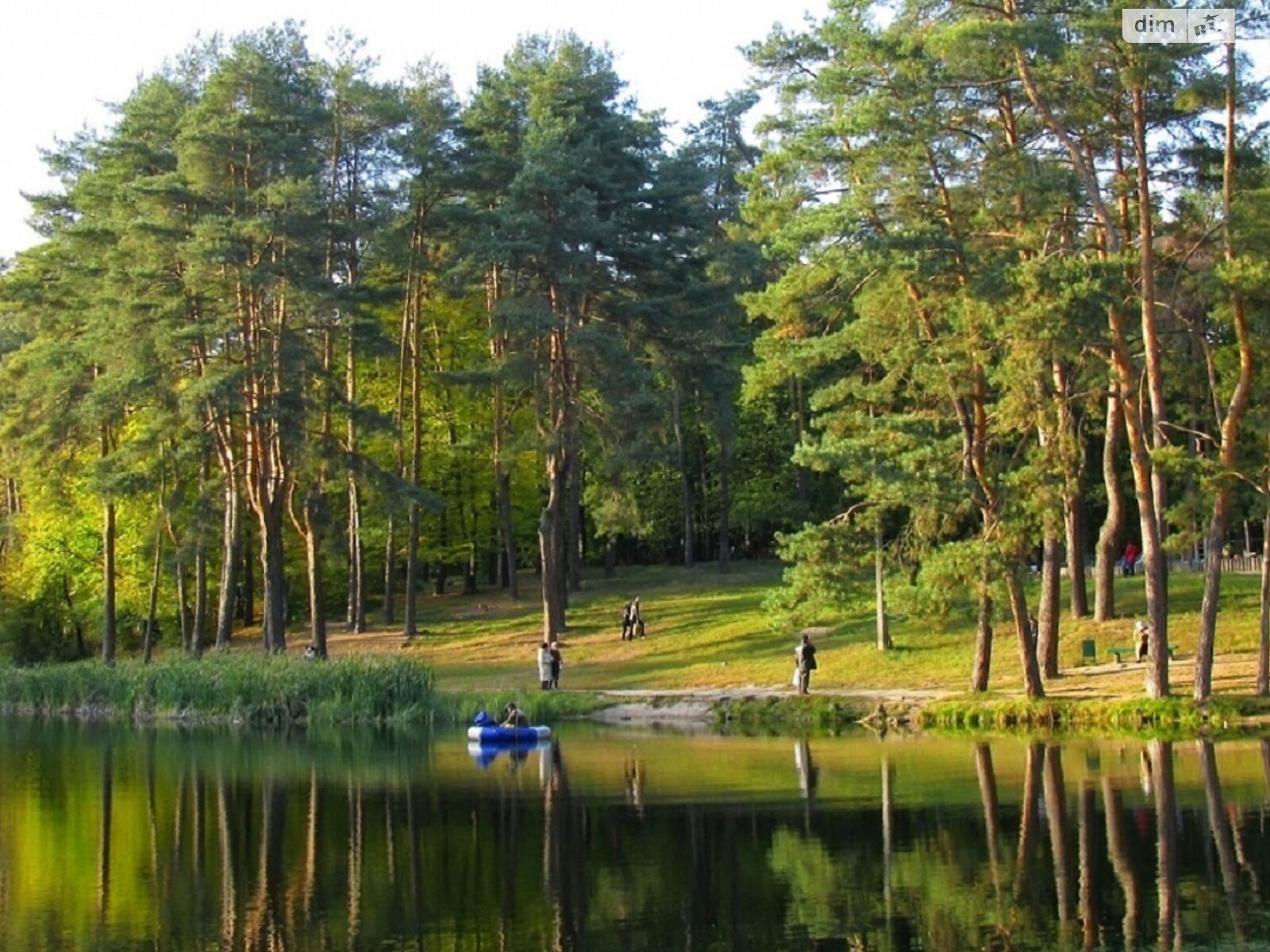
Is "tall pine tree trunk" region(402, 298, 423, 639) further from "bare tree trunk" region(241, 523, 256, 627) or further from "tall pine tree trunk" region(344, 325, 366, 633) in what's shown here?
"bare tree trunk" region(241, 523, 256, 627)

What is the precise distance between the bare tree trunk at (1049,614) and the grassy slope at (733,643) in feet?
2.12

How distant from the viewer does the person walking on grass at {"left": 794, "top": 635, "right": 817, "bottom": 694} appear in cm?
3591

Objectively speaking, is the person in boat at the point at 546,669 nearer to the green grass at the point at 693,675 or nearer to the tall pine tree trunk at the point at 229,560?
the green grass at the point at 693,675

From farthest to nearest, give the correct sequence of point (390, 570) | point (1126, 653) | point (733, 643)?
point (390, 570), point (733, 643), point (1126, 653)

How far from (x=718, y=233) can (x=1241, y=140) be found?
107 feet

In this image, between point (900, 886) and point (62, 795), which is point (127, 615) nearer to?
point (62, 795)

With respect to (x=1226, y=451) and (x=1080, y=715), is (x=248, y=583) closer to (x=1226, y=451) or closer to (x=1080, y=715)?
(x=1080, y=715)

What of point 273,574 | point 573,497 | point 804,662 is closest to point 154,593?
point 273,574

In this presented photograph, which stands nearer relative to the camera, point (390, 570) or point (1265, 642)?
point (1265, 642)

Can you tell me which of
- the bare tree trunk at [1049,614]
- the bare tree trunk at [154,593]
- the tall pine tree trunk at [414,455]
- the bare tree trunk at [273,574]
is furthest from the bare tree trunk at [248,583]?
the bare tree trunk at [1049,614]

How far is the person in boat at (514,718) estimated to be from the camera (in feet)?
108

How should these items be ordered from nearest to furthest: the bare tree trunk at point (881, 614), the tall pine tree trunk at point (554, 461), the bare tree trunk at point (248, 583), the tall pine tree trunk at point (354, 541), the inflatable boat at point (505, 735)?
the inflatable boat at point (505, 735) → the bare tree trunk at point (881, 614) → the tall pine tree trunk at point (554, 461) → the tall pine tree trunk at point (354, 541) → the bare tree trunk at point (248, 583)

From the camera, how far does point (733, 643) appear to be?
44.8 meters

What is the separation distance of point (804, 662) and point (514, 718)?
6.66m
